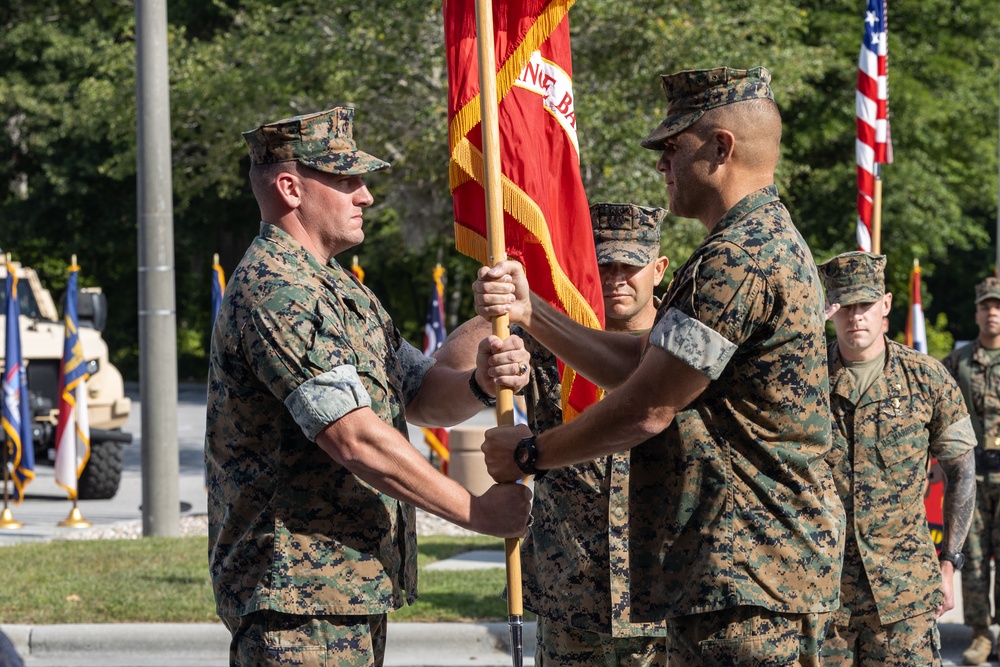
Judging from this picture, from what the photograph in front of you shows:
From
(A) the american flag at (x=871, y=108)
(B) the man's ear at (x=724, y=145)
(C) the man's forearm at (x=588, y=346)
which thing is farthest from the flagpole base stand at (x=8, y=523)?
(B) the man's ear at (x=724, y=145)

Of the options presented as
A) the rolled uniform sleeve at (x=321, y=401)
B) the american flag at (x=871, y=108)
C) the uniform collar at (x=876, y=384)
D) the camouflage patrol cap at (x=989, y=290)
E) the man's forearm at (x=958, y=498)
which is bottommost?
the man's forearm at (x=958, y=498)

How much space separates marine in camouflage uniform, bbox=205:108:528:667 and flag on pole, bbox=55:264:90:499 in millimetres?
9419

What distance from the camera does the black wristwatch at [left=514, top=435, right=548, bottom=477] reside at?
395cm

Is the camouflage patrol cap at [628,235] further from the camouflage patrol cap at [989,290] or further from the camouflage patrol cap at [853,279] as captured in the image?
the camouflage patrol cap at [989,290]

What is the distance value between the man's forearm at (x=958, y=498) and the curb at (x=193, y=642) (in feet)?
8.85

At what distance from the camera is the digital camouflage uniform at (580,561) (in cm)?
473

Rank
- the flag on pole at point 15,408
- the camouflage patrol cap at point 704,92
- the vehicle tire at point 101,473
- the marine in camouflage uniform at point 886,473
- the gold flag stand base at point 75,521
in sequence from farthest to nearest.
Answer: the vehicle tire at point 101,473
the flag on pole at point 15,408
the gold flag stand base at point 75,521
the marine in camouflage uniform at point 886,473
the camouflage patrol cap at point 704,92

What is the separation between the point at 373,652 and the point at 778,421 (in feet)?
4.29

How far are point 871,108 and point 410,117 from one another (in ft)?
34.4

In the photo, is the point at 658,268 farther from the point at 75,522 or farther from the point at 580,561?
the point at 75,522

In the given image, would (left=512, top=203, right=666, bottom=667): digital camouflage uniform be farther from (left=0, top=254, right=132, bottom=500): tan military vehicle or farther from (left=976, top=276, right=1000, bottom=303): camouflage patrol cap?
(left=0, top=254, right=132, bottom=500): tan military vehicle

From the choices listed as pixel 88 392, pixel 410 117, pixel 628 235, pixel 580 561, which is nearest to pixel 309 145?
pixel 580 561

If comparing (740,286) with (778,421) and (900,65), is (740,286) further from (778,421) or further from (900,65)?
(900,65)

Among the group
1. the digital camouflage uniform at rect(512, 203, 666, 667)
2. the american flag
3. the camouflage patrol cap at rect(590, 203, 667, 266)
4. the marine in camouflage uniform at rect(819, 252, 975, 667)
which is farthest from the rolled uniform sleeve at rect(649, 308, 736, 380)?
the american flag
